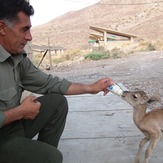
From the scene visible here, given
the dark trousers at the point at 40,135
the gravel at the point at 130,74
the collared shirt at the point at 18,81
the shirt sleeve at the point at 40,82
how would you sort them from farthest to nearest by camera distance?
the gravel at the point at 130,74 → the shirt sleeve at the point at 40,82 → the collared shirt at the point at 18,81 → the dark trousers at the point at 40,135

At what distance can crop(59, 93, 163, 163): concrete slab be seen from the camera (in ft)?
15.6

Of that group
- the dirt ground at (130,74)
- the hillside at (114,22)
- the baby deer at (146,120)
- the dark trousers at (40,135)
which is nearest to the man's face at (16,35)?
the dark trousers at (40,135)

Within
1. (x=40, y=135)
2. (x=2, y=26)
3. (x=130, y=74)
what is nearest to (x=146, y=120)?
(x=40, y=135)

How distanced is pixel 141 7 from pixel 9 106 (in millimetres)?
93689

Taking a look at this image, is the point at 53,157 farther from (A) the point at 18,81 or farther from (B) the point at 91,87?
(B) the point at 91,87

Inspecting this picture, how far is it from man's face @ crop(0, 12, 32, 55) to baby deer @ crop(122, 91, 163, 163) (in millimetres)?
1798

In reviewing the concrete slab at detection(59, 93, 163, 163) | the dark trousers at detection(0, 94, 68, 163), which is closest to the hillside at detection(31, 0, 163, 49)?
the concrete slab at detection(59, 93, 163, 163)

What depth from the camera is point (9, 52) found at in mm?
3355

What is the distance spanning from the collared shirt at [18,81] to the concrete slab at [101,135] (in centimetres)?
113

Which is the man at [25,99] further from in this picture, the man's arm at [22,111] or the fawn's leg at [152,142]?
the fawn's leg at [152,142]

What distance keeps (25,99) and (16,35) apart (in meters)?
0.55

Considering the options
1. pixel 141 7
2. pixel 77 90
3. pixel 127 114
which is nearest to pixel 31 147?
pixel 77 90

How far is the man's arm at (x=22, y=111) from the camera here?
3.03 m

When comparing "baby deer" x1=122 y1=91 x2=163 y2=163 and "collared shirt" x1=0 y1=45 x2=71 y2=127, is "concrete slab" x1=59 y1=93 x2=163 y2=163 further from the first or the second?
"collared shirt" x1=0 y1=45 x2=71 y2=127
